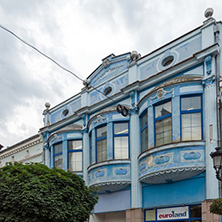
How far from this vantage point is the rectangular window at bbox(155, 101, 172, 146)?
55.8ft

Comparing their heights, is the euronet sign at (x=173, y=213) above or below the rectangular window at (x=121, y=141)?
below

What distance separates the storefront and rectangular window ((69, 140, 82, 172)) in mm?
6326

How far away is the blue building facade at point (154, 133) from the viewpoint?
1600 cm

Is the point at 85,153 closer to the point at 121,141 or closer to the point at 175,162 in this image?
the point at 121,141

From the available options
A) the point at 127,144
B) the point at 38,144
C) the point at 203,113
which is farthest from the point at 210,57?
the point at 38,144

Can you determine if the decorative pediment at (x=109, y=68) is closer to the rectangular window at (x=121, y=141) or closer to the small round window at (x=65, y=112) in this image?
the small round window at (x=65, y=112)

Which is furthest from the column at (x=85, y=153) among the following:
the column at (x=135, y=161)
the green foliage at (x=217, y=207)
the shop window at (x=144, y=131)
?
the green foliage at (x=217, y=207)

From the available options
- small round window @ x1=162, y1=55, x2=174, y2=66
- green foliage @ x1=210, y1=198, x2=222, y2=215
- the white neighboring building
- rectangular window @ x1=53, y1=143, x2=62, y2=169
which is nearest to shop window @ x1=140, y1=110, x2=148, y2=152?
small round window @ x1=162, y1=55, x2=174, y2=66

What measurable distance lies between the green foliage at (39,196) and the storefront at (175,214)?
4.32 metres

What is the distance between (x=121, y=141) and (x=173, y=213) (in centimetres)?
501

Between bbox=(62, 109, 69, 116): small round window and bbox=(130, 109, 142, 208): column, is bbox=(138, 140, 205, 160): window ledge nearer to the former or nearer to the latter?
bbox=(130, 109, 142, 208): column

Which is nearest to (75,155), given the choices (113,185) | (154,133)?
(113,185)

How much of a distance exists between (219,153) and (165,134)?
627 centimetres

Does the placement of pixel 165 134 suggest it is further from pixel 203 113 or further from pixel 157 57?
pixel 157 57
